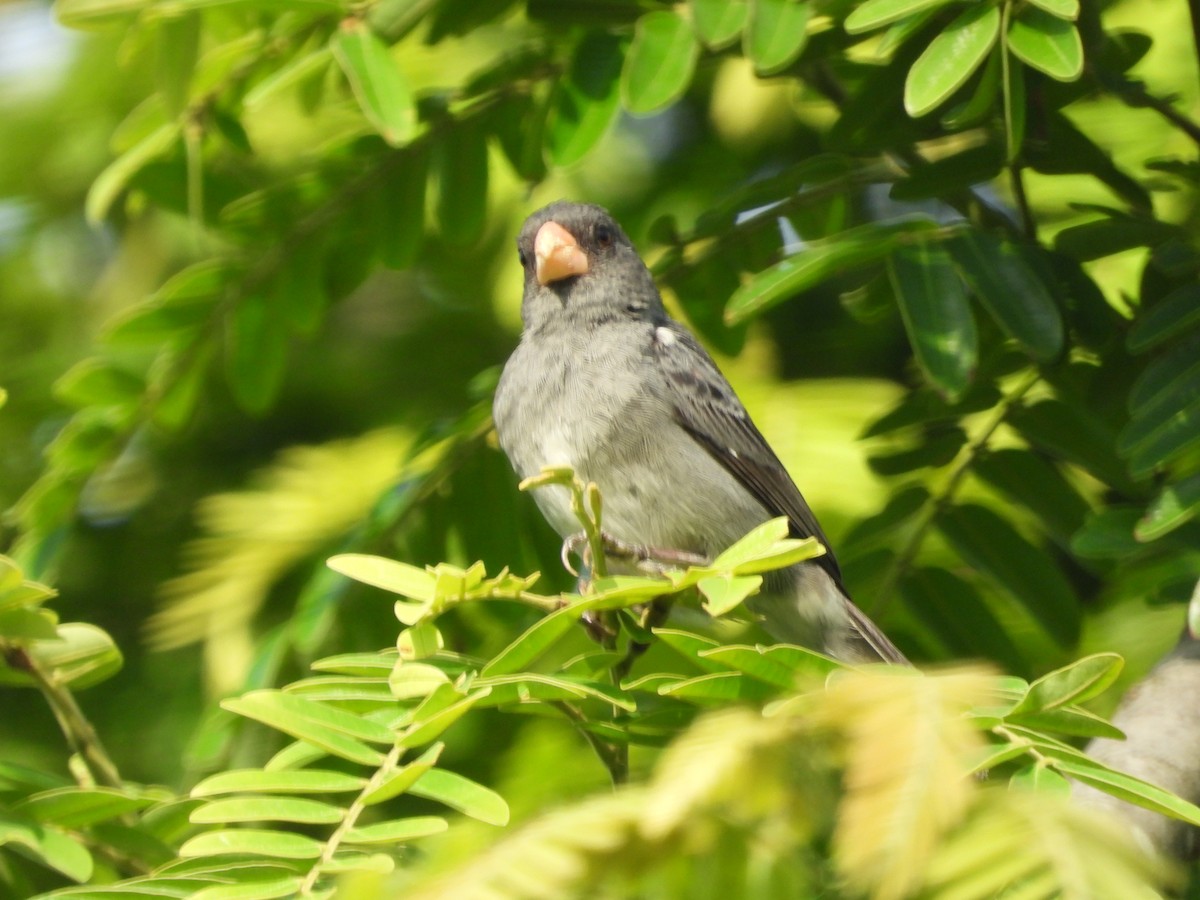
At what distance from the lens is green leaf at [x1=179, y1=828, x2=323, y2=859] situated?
1.71m

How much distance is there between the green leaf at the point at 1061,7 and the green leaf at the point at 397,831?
1649 millimetres

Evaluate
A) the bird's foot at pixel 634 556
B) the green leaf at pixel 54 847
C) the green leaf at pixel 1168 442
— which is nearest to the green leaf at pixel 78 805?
the green leaf at pixel 54 847

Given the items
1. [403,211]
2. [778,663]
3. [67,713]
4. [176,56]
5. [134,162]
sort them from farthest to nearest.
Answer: [403,211] → [134,162] → [176,56] → [67,713] → [778,663]

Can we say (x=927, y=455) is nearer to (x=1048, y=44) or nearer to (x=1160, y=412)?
(x=1160, y=412)

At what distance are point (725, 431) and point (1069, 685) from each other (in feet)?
5.75

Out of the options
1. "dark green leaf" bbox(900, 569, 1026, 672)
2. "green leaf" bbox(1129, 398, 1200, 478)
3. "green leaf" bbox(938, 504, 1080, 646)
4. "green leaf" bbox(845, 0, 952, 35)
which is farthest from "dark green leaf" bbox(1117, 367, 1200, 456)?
"green leaf" bbox(845, 0, 952, 35)

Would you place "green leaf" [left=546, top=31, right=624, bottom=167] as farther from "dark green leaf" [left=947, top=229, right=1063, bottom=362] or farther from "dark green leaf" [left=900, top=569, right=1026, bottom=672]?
"dark green leaf" [left=900, top=569, right=1026, bottom=672]

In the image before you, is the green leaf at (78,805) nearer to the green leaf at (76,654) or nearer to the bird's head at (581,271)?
the green leaf at (76,654)

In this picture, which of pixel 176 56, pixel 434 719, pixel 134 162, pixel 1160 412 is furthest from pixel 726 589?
pixel 134 162

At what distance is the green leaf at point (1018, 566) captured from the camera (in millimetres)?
2955

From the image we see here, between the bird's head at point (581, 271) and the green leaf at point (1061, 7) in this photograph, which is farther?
the bird's head at point (581, 271)

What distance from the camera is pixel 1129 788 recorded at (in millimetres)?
1643

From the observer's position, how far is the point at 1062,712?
172 centimetres

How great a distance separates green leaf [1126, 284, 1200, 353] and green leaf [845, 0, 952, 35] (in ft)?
2.41
